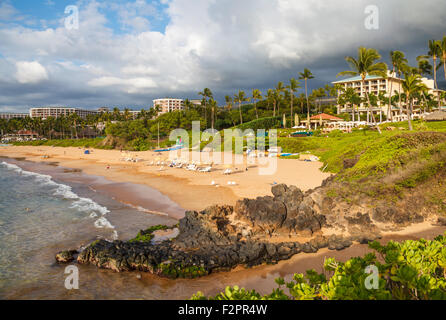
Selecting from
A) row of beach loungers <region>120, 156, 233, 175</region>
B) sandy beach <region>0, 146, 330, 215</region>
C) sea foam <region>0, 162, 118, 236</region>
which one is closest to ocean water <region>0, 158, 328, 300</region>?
sea foam <region>0, 162, 118, 236</region>

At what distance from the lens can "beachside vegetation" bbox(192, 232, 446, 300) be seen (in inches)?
161

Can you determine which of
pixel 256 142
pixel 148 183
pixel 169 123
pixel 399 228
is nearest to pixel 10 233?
pixel 148 183

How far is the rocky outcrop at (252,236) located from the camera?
33.7 ft

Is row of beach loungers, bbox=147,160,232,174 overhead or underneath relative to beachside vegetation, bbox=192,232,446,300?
overhead

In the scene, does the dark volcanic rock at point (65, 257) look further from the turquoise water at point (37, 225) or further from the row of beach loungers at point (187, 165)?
the row of beach loungers at point (187, 165)

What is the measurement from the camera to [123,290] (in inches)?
360

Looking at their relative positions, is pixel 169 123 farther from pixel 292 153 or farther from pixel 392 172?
pixel 392 172

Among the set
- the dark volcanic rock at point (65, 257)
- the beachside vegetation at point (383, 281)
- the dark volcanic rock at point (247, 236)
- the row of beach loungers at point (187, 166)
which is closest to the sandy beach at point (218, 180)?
the row of beach loungers at point (187, 166)

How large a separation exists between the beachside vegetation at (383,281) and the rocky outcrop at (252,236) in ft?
17.2

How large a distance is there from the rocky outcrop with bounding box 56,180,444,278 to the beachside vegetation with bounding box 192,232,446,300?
17.2ft

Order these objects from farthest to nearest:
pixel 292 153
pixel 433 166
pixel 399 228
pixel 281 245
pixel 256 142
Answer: pixel 256 142 < pixel 292 153 < pixel 433 166 < pixel 399 228 < pixel 281 245

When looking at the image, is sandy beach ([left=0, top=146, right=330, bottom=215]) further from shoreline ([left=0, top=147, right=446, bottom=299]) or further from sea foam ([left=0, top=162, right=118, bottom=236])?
shoreline ([left=0, top=147, right=446, bottom=299])

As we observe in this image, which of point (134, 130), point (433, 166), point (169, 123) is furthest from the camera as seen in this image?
point (169, 123)

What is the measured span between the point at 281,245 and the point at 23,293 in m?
9.36
